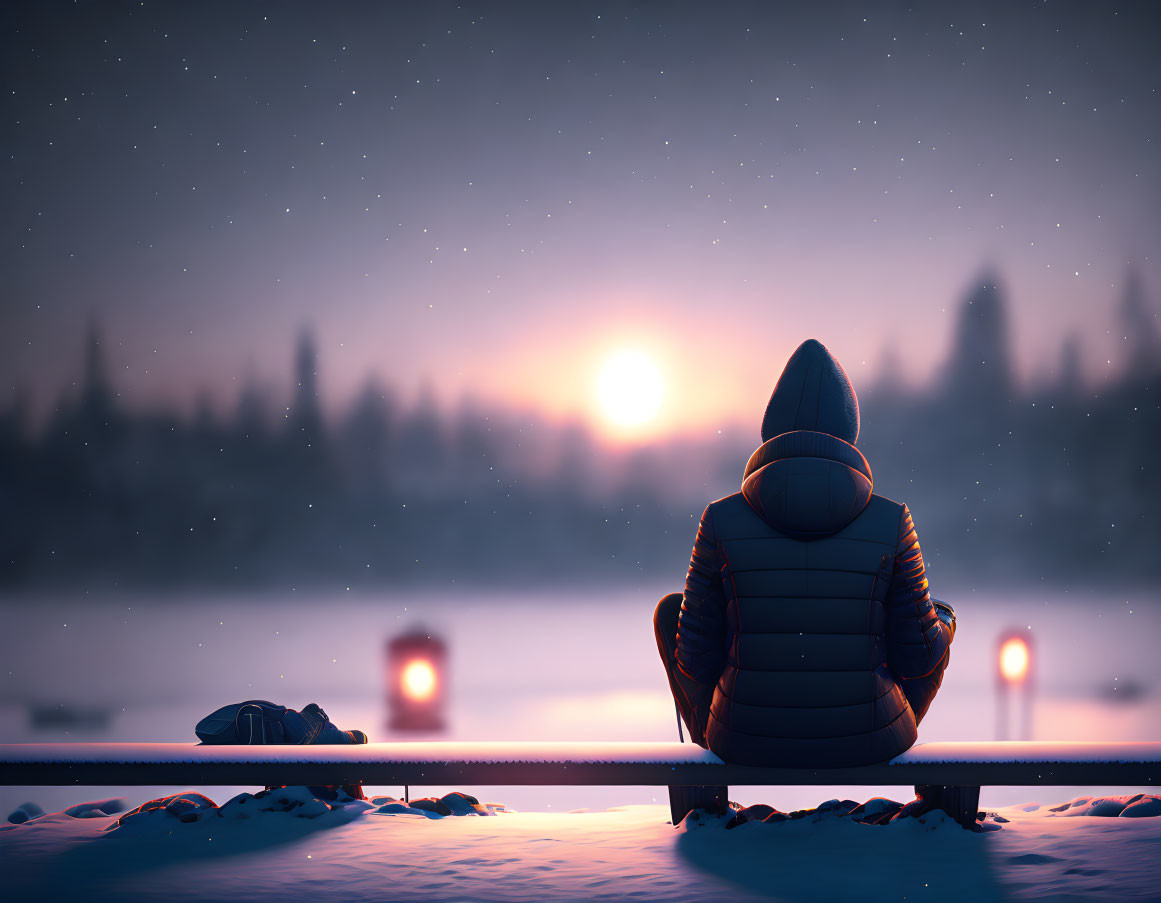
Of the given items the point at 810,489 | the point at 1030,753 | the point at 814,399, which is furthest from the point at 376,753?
the point at 1030,753

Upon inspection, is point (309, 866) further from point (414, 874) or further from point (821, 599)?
point (821, 599)

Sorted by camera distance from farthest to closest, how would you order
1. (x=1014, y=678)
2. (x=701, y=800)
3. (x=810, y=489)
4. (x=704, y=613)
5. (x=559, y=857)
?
(x=1014, y=678) → (x=701, y=800) → (x=559, y=857) → (x=704, y=613) → (x=810, y=489)

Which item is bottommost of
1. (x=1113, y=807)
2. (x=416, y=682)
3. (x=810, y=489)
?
(x=1113, y=807)

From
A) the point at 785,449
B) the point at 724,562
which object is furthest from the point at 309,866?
the point at 785,449

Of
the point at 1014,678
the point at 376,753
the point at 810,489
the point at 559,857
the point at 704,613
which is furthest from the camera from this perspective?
the point at 1014,678

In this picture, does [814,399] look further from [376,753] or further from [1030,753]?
[376,753]

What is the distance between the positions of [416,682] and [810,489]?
4887mm

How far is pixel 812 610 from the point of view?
2.73 m

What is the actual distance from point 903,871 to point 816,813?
0.60m

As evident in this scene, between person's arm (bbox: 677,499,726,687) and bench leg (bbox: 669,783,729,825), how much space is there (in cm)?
69

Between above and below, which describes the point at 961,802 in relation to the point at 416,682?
below

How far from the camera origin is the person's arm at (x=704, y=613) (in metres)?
2.85

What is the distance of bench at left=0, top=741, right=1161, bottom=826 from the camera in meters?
2.85

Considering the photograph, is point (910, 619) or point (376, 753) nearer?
point (910, 619)
